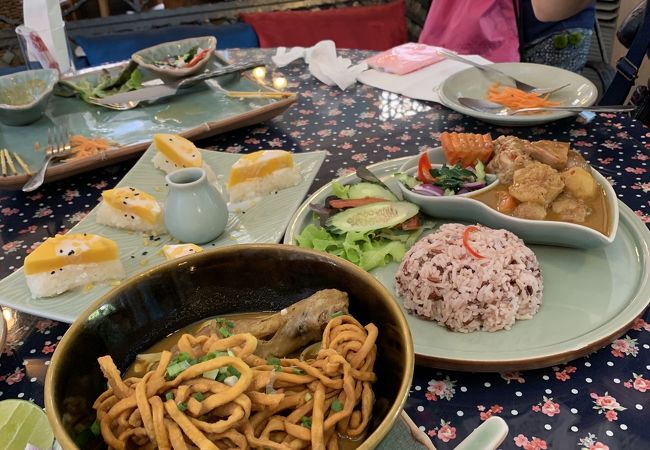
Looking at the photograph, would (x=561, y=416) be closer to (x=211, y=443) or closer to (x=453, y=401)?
(x=453, y=401)

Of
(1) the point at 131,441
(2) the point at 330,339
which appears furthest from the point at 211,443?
(2) the point at 330,339

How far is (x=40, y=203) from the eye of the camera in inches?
76.1

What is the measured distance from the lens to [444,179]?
5.34ft

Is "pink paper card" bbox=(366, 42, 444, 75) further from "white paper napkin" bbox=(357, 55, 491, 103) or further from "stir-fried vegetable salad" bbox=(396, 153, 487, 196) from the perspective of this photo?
"stir-fried vegetable salad" bbox=(396, 153, 487, 196)

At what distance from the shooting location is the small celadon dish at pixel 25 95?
7.51 feet

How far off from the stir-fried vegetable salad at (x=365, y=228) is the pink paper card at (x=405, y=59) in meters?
1.23

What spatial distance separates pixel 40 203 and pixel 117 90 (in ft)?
3.05

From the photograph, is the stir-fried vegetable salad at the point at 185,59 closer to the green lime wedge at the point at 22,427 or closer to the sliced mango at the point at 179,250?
the sliced mango at the point at 179,250

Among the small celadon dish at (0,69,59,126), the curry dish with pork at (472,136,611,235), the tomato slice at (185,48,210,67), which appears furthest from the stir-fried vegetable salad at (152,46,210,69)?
the curry dish with pork at (472,136,611,235)

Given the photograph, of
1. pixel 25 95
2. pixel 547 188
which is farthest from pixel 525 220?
pixel 25 95

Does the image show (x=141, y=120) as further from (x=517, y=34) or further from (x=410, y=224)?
(x=517, y=34)

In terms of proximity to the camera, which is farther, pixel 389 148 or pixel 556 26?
pixel 556 26

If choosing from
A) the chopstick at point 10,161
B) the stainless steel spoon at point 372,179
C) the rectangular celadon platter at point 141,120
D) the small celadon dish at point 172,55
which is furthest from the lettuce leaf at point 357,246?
the small celadon dish at point 172,55

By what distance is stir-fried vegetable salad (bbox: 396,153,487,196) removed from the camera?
1.61 m
